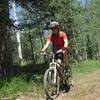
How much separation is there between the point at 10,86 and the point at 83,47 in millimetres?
58848

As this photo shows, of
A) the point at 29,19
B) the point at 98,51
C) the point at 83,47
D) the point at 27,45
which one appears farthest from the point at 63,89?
the point at 98,51

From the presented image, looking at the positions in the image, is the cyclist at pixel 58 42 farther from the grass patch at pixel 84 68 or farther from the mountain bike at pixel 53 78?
the grass patch at pixel 84 68

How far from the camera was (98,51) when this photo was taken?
7431cm

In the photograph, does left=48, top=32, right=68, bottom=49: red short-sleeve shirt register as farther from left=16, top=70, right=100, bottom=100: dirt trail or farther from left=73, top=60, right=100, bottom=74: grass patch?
left=73, top=60, right=100, bottom=74: grass patch

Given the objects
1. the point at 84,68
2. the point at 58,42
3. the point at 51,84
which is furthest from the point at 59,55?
the point at 84,68

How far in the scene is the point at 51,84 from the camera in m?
9.67

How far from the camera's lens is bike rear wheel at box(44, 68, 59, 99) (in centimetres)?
948

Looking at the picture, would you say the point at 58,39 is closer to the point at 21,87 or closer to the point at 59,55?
the point at 59,55

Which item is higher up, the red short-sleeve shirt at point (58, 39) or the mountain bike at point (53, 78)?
the red short-sleeve shirt at point (58, 39)

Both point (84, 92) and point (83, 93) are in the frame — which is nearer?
point (83, 93)

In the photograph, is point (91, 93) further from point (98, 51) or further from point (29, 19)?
point (98, 51)

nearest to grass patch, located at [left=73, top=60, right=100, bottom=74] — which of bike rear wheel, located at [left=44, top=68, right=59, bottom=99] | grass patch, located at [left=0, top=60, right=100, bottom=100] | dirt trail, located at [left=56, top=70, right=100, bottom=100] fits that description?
grass patch, located at [left=0, top=60, right=100, bottom=100]

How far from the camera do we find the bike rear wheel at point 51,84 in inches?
373

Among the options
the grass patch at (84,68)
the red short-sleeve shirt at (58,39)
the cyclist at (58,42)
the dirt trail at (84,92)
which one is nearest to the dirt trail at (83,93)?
the dirt trail at (84,92)
